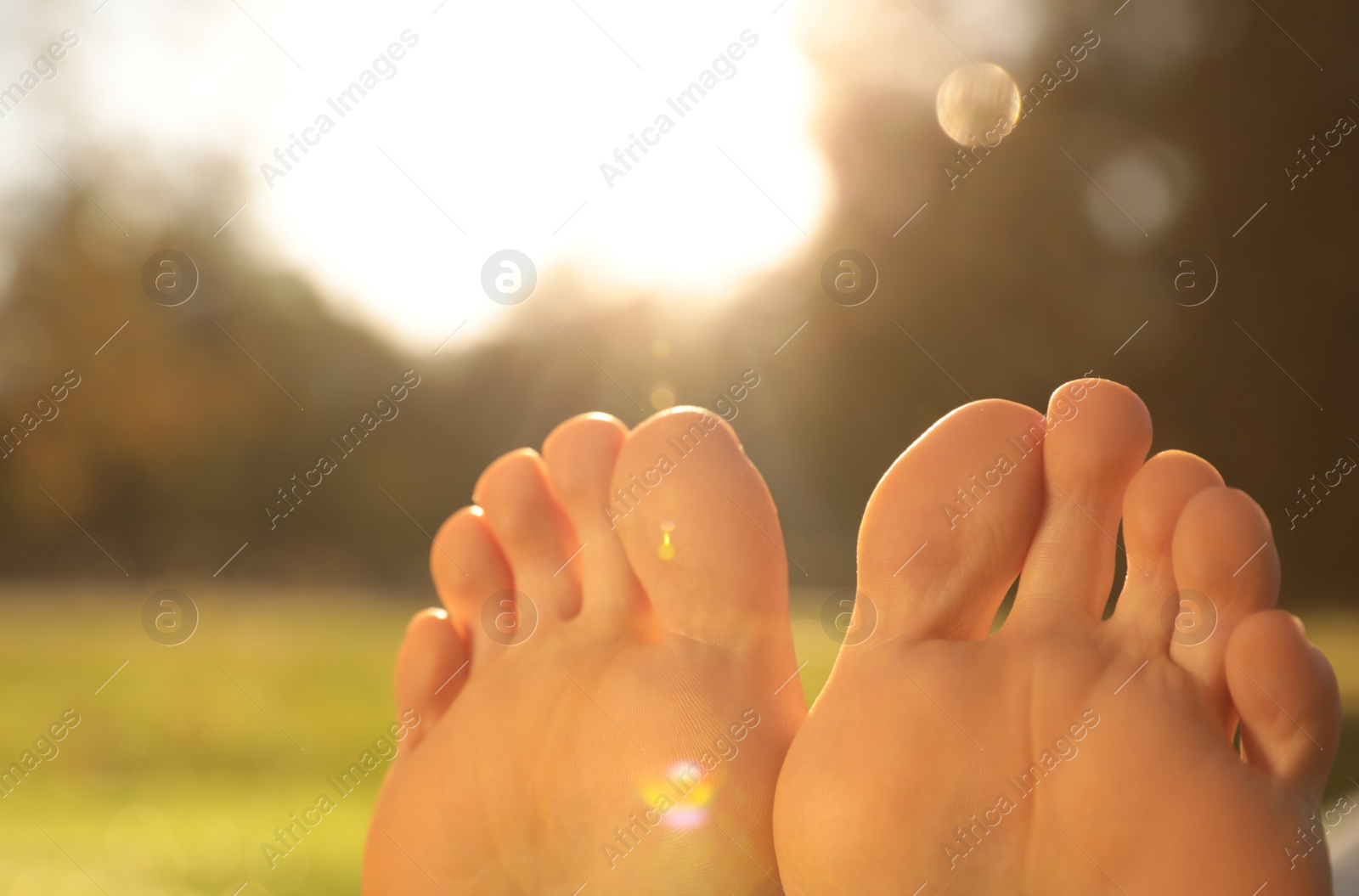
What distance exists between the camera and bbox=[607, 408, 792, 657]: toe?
0.95 meters

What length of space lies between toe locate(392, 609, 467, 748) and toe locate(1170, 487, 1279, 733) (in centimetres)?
78

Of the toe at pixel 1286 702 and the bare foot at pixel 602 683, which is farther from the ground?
the bare foot at pixel 602 683

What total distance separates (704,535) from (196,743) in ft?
7.13

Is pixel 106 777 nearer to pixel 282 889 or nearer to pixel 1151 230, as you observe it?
pixel 282 889

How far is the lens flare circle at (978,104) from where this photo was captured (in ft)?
7.16

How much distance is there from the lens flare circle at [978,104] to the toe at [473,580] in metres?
1.54

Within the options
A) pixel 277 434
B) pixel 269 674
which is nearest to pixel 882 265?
pixel 269 674

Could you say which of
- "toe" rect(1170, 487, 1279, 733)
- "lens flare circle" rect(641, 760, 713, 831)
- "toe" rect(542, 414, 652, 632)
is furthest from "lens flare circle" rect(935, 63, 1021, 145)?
"lens flare circle" rect(641, 760, 713, 831)

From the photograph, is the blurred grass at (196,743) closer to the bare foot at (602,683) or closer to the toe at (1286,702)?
the bare foot at (602,683)

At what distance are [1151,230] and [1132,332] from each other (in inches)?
16.0

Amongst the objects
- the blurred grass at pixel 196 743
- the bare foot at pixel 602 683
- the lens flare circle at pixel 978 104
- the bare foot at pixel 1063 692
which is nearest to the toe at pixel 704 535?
the bare foot at pixel 602 683

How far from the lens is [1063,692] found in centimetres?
75

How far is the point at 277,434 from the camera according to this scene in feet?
23.7

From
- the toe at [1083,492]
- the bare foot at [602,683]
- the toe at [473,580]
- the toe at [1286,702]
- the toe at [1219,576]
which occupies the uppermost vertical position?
the toe at [473,580]
